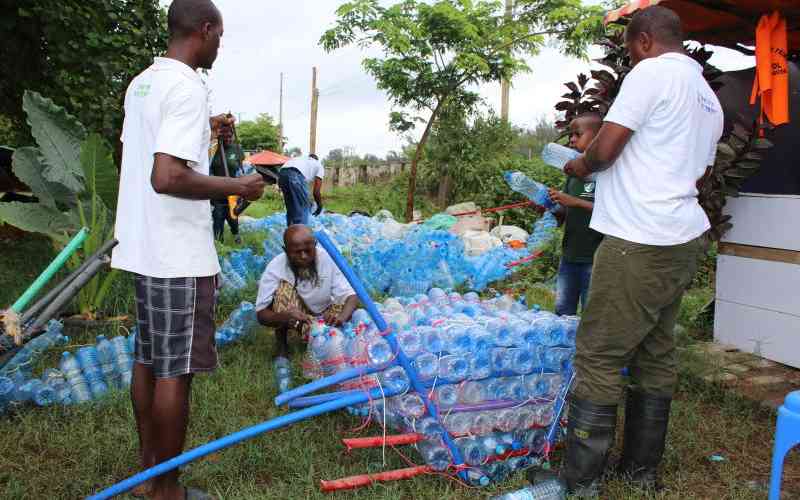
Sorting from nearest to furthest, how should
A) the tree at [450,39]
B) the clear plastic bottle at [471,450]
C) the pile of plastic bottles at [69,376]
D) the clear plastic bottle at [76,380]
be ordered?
the clear plastic bottle at [471,450]
the pile of plastic bottles at [69,376]
the clear plastic bottle at [76,380]
the tree at [450,39]

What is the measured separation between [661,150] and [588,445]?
124 centimetres

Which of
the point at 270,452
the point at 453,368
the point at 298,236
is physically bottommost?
the point at 270,452

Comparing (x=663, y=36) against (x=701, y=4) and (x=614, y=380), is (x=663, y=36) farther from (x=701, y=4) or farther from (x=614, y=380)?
(x=701, y=4)

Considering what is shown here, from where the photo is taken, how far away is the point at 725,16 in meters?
4.40

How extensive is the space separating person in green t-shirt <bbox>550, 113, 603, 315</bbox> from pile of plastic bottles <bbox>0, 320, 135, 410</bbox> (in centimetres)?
292

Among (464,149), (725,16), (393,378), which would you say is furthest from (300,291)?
(464,149)

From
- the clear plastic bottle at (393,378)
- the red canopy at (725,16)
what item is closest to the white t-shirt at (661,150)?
the clear plastic bottle at (393,378)

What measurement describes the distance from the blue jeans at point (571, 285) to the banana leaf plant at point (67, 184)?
11.9 ft

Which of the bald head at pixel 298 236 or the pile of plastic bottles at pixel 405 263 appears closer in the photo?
the bald head at pixel 298 236

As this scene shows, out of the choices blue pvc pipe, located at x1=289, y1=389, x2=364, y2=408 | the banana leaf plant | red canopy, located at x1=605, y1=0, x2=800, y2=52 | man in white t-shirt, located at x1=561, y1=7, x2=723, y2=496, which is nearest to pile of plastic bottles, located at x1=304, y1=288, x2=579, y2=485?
blue pvc pipe, located at x1=289, y1=389, x2=364, y2=408

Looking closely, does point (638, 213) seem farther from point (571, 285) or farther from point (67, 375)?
point (67, 375)

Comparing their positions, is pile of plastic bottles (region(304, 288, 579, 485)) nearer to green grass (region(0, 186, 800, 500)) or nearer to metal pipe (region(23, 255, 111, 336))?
green grass (region(0, 186, 800, 500))

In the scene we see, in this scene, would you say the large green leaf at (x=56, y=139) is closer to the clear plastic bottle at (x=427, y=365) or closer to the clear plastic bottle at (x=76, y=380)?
the clear plastic bottle at (x=76, y=380)

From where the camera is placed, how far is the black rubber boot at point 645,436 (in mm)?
2793
